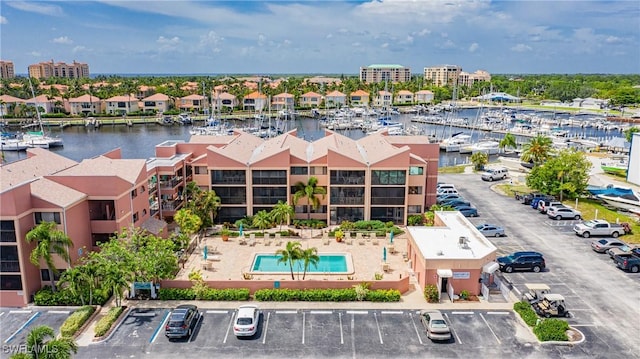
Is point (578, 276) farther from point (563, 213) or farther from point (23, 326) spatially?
point (23, 326)

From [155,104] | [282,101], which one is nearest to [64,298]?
[282,101]

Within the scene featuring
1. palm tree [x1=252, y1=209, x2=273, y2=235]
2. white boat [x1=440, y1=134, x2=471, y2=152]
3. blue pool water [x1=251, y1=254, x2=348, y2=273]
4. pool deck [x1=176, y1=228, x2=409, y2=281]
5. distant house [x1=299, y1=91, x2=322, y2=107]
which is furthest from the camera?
distant house [x1=299, y1=91, x2=322, y2=107]

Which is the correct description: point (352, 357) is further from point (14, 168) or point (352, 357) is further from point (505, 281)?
point (14, 168)

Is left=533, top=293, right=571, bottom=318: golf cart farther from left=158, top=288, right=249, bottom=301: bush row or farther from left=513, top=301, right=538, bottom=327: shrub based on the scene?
left=158, top=288, right=249, bottom=301: bush row

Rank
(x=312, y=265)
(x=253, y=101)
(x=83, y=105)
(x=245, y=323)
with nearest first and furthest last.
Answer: (x=245, y=323)
(x=312, y=265)
(x=83, y=105)
(x=253, y=101)

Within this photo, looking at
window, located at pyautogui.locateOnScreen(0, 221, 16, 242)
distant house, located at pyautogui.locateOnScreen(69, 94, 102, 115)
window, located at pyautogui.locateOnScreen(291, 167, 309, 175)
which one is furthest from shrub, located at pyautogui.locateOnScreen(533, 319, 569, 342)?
distant house, located at pyautogui.locateOnScreen(69, 94, 102, 115)

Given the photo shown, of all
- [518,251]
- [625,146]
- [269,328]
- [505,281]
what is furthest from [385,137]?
[625,146]

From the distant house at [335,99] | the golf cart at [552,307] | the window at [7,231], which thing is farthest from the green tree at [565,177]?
the distant house at [335,99]
